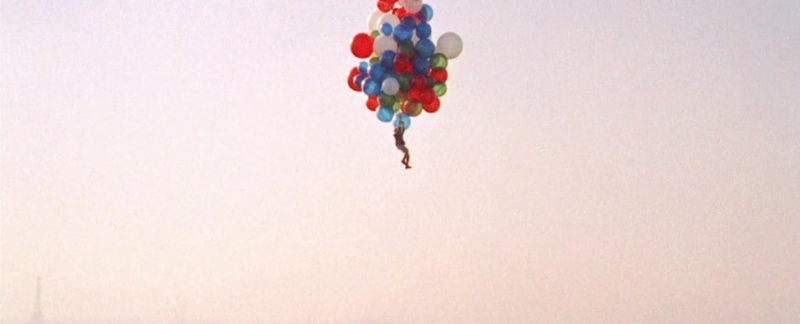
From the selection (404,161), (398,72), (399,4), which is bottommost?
(404,161)

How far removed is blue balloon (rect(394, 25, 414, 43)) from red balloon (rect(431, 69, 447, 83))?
0.34 m

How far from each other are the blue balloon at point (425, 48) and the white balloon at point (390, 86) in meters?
0.31

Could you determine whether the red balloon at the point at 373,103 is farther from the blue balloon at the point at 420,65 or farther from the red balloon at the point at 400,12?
the red balloon at the point at 400,12

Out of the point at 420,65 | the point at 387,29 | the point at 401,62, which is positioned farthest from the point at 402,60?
the point at 387,29

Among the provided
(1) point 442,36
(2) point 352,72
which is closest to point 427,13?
(1) point 442,36

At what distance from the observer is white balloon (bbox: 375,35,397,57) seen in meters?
8.16

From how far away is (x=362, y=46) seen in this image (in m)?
8.25

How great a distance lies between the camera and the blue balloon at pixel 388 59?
815 cm

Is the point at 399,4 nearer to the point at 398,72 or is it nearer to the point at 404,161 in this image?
the point at 398,72

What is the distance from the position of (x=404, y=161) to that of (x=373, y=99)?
0.54 m

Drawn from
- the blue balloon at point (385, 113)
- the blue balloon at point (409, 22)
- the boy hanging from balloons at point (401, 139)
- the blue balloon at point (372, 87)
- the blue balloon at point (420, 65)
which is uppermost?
the blue balloon at point (409, 22)

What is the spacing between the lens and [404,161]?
8.24 m

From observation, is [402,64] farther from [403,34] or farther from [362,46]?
[362,46]

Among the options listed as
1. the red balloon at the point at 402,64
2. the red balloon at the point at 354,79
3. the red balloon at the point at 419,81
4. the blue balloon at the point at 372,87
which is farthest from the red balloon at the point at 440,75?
the red balloon at the point at 354,79
